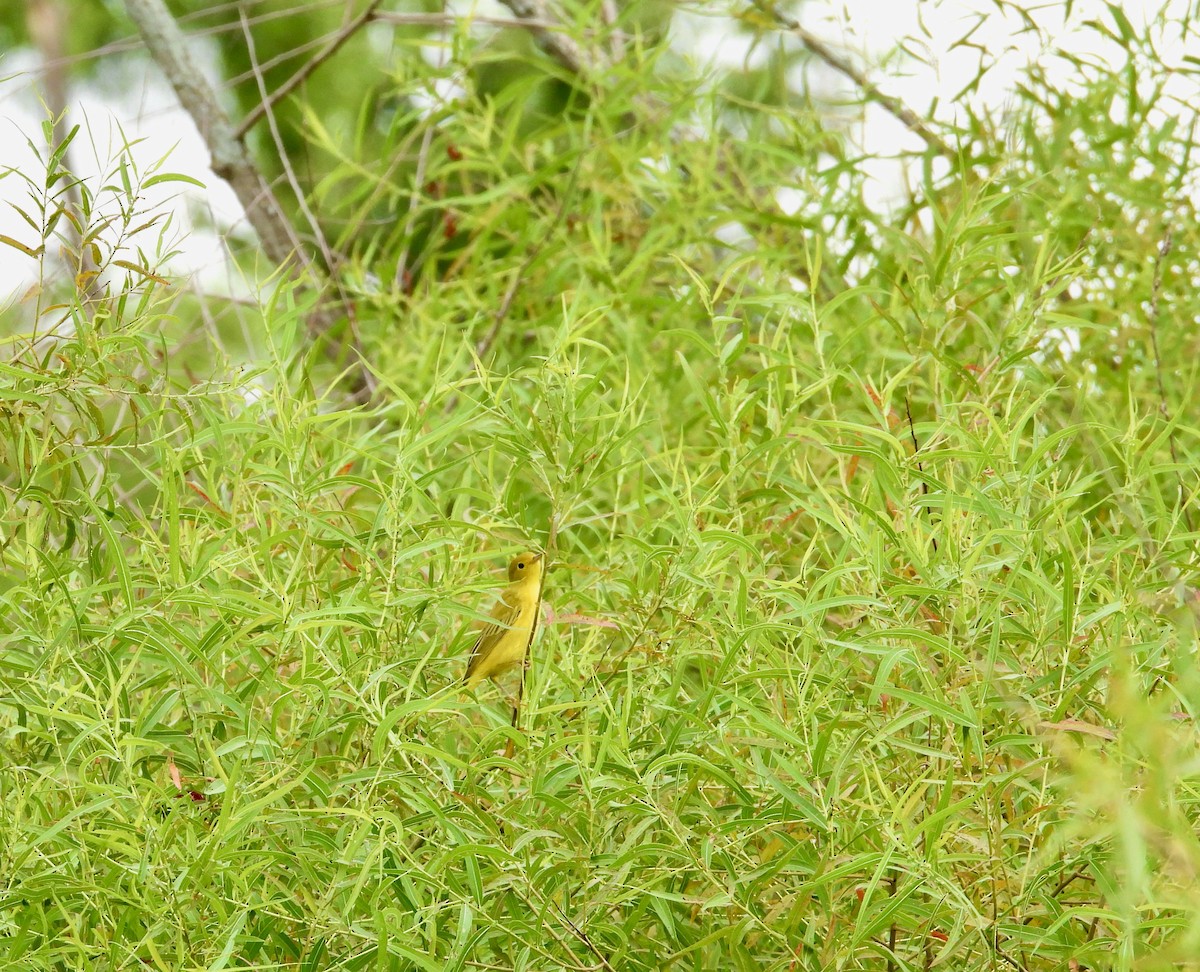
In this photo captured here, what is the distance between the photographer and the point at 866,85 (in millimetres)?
1812

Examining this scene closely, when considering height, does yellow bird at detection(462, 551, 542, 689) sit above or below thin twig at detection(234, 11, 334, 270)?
below

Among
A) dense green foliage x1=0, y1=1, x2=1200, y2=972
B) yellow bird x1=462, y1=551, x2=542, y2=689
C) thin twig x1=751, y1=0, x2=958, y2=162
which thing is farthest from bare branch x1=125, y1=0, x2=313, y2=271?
yellow bird x1=462, y1=551, x2=542, y2=689

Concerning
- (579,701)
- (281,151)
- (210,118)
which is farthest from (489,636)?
(210,118)

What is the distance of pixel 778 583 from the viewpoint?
3.09 feet

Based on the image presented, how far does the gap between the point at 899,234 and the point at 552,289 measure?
1.91 feet

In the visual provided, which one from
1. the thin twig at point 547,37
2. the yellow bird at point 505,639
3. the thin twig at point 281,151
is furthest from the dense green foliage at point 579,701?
the thin twig at point 547,37

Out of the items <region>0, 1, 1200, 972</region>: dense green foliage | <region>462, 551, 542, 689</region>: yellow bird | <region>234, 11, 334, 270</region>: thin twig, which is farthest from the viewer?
<region>234, 11, 334, 270</region>: thin twig

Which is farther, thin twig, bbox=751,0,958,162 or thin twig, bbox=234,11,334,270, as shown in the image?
thin twig, bbox=751,0,958,162

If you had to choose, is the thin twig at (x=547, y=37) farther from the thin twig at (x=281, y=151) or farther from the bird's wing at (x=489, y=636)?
the bird's wing at (x=489, y=636)

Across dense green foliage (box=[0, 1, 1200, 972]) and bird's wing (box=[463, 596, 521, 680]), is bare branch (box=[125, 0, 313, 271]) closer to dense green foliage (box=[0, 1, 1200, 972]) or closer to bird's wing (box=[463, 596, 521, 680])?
dense green foliage (box=[0, 1, 1200, 972])

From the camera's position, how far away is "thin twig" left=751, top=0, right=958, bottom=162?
180 cm

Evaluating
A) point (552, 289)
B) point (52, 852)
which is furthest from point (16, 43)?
point (52, 852)

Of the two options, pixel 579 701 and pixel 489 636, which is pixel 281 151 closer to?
pixel 489 636

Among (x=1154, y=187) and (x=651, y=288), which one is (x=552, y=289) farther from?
(x=1154, y=187)
